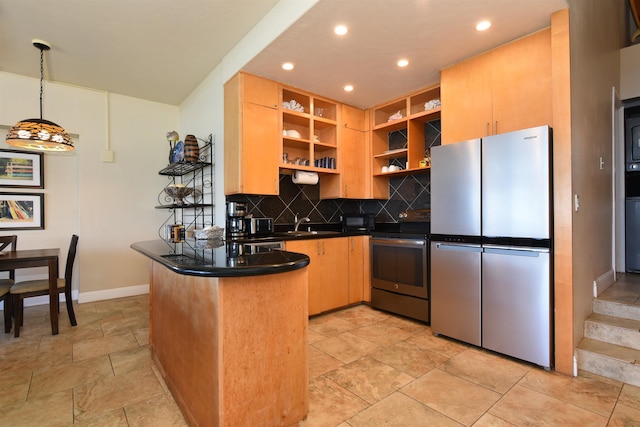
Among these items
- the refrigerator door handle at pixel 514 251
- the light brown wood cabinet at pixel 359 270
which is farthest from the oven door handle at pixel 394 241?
Result: the refrigerator door handle at pixel 514 251

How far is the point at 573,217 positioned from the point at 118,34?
3.96m

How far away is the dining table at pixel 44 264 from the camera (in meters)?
2.73

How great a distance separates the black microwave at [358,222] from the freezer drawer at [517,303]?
177cm

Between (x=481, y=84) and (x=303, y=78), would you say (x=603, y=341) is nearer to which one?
(x=481, y=84)

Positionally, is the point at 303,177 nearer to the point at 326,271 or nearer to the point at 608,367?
the point at 326,271

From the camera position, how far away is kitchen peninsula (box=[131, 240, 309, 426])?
1.35m

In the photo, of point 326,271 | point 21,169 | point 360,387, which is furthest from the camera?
point 21,169

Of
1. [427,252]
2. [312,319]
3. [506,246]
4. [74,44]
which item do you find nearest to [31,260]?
[74,44]

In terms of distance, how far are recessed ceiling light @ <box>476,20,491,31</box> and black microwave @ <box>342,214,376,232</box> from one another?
7.59ft

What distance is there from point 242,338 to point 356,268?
2367mm

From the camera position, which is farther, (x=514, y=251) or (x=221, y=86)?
(x=221, y=86)

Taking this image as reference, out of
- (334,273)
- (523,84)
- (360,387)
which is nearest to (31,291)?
(334,273)

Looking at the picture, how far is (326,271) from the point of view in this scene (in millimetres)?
3350

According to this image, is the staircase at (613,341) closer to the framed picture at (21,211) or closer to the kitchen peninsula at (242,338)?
the kitchen peninsula at (242,338)
